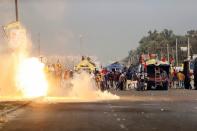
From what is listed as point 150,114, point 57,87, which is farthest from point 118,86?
point 150,114

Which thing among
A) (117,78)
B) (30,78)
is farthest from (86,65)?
(30,78)

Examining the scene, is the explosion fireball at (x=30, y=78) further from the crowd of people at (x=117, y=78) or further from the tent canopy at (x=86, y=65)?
the tent canopy at (x=86, y=65)

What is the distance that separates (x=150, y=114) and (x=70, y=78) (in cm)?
3125

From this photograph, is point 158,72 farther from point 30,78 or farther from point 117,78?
point 30,78

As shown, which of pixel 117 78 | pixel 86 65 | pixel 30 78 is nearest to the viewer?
pixel 30 78

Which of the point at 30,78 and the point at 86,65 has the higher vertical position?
the point at 86,65

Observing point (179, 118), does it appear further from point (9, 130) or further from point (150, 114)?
point (9, 130)

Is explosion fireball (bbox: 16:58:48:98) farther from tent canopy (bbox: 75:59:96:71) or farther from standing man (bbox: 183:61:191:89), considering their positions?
standing man (bbox: 183:61:191:89)

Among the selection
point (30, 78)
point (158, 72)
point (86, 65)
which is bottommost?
point (30, 78)

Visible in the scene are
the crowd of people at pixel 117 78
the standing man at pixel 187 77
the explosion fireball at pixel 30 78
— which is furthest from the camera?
the standing man at pixel 187 77

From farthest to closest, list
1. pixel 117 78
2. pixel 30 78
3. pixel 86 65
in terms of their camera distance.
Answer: pixel 117 78 → pixel 86 65 → pixel 30 78

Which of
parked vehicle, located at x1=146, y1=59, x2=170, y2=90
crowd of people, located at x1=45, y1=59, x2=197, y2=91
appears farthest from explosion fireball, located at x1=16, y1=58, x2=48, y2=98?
parked vehicle, located at x1=146, y1=59, x2=170, y2=90

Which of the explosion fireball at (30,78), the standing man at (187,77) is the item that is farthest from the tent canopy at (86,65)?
the explosion fireball at (30,78)

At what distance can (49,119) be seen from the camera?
27.5m
